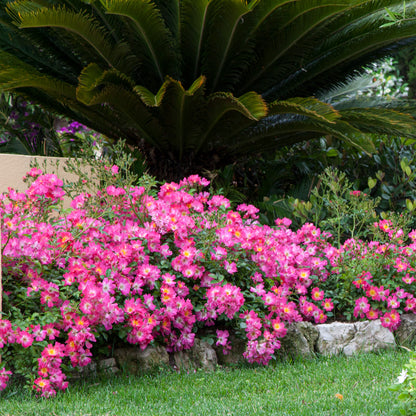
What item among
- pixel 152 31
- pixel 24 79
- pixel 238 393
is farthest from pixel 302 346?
pixel 24 79

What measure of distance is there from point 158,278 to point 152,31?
2681 mm

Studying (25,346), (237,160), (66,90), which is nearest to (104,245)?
(25,346)

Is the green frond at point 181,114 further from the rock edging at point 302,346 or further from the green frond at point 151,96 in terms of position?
the rock edging at point 302,346

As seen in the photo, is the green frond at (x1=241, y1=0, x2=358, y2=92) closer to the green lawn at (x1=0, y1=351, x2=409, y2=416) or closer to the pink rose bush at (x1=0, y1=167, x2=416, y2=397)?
the pink rose bush at (x1=0, y1=167, x2=416, y2=397)

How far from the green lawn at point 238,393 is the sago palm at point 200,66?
224cm

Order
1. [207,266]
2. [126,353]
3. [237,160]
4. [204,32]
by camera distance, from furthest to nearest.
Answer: [237,160], [204,32], [207,266], [126,353]

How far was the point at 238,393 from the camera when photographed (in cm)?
290

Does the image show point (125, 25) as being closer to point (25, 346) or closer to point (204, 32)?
point (204, 32)

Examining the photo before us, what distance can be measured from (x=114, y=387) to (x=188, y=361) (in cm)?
54

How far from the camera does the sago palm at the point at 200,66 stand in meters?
5.04

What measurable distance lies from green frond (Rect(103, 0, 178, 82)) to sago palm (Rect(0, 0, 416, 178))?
0.01 meters

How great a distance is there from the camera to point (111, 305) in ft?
9.70

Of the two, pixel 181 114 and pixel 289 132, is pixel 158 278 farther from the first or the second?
pixel 289 132

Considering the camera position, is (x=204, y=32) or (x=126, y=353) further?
(x=204, y=32)
